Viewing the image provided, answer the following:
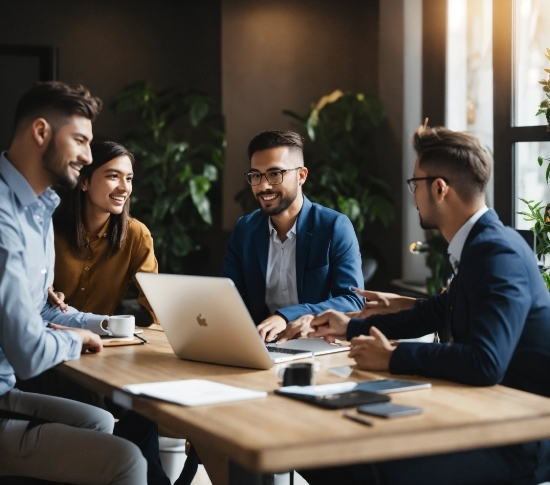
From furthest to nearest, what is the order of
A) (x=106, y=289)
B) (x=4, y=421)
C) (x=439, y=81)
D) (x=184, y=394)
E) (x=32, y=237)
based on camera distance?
(x=439, y=81)
(x=106, y=289)
(x=32, y=237)
(x=4, y=421)
(x=184, y=394)

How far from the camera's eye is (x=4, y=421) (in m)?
2.08

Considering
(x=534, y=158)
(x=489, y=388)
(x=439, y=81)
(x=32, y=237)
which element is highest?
(x=439, y=81)

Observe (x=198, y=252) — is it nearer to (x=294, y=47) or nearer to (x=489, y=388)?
(x=294, y=47)

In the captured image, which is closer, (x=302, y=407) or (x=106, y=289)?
(x=302, y=407)

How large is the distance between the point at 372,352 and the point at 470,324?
0.25m

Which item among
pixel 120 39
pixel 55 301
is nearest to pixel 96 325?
pixel 55 301

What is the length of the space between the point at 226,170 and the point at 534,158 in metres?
2.26

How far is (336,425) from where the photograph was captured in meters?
1.51

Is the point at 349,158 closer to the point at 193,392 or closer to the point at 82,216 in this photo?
the point at 82,216

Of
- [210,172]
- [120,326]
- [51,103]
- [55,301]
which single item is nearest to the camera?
[51,103]

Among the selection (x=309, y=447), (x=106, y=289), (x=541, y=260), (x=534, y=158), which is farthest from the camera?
(x=534, y=158)

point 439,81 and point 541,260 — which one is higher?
point 439,81

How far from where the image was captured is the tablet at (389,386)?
5.87ft

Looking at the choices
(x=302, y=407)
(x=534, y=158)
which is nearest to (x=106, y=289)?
(x=302, y=407)
